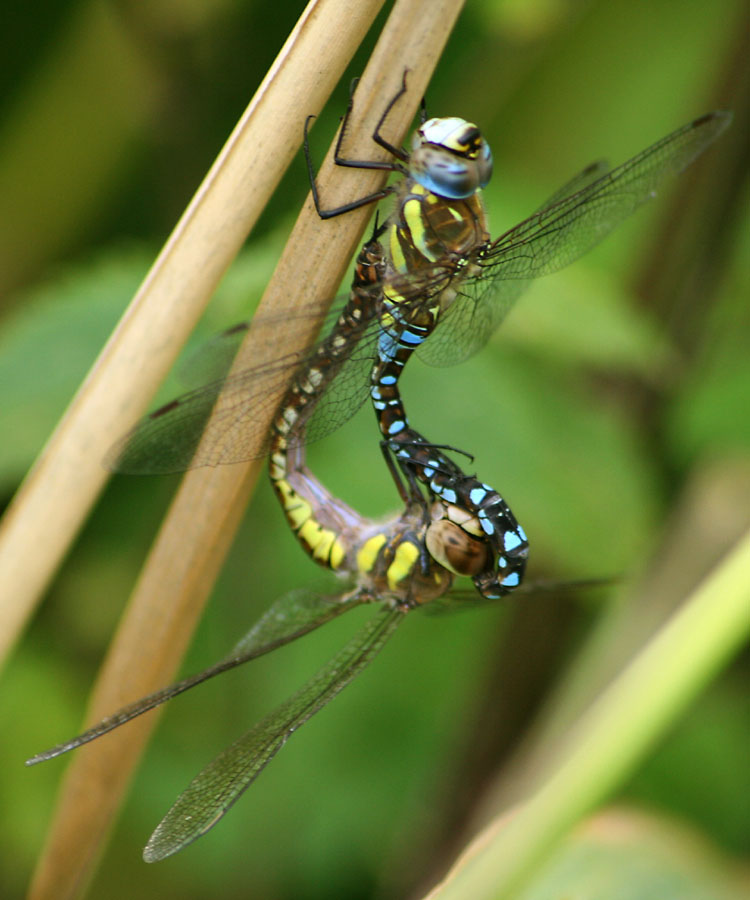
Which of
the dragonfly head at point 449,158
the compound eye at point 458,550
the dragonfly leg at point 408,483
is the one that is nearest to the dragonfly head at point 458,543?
the compound eye at point 458,550

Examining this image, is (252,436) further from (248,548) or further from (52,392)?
(248,548)

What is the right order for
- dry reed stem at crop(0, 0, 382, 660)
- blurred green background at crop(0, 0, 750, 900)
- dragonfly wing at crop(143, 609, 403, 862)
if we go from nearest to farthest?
dry reed stem at crop(0, 0, 382, 660)
dragonfly wing at crop(143, 609, 403, 862)
blurred green background at crop(0, 0, 750, 900)

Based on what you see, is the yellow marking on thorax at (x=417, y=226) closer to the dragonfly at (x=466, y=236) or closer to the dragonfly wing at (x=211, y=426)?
the dragonfly at (x=466, y=236)

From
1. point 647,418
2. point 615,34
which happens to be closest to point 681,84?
point 615,34

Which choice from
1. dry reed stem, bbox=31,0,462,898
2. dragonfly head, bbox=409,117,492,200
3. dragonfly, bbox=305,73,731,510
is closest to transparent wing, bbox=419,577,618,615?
dragonfly, bbox=305,73,731,510

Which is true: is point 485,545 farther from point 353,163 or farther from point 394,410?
point 353,163

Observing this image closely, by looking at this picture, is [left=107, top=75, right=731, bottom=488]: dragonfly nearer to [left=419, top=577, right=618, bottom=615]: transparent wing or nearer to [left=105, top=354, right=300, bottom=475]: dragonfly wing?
[left=105, top=354, right=300, bottom=475]: dragonfly wing
